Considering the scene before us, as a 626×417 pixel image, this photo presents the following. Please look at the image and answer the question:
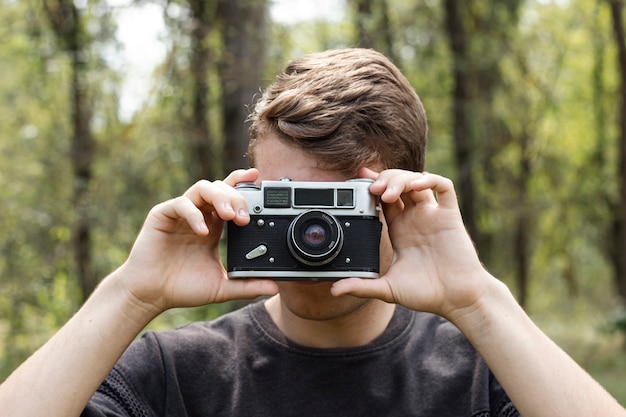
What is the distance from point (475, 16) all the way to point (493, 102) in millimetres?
1121

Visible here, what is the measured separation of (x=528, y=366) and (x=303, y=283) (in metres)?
0.67

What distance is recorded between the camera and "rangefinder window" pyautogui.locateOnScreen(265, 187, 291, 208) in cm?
235

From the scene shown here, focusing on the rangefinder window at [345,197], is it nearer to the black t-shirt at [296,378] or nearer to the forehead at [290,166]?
the forehead at [290,166]

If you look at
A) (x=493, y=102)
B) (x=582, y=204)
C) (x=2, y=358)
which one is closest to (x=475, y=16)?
(x=493, y=102)

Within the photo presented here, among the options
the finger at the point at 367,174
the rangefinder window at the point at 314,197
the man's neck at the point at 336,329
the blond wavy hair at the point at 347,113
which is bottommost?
the man's neck at the point at 336,329

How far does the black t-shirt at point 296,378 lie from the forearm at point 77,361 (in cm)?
17

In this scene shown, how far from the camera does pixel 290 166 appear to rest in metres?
2.47

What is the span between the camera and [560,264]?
58.3ft

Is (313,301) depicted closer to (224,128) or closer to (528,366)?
(528,366)

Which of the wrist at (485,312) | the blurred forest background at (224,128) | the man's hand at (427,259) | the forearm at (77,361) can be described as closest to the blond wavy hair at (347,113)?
the man's hand at (427,259)

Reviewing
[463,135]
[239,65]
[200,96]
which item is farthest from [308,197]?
[463,135]

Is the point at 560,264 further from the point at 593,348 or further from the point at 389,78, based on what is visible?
the point at 389,78

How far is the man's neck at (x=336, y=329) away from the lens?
8.33 feet

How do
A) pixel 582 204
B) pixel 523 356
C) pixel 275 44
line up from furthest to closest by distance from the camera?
pixel 582 204 → pixel 275 44 → pixel 523 356
